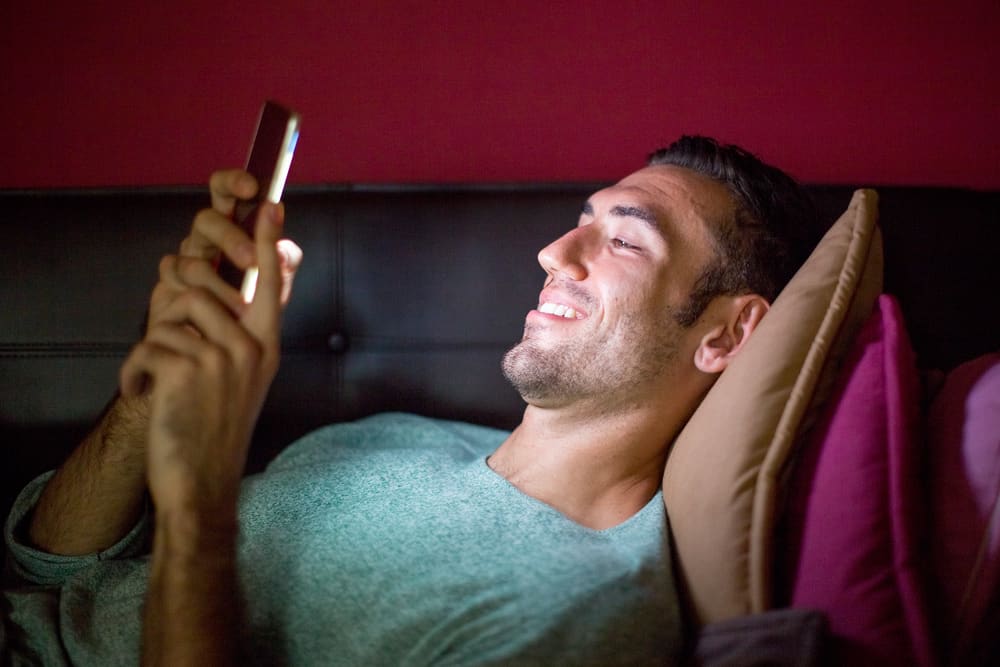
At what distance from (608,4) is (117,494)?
3.92 feet

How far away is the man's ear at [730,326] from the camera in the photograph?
103 centimetres

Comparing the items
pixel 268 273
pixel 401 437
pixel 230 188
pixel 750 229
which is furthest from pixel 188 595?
pixel 750 229

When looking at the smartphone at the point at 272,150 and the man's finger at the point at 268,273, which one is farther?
the smartphone at the point at 272,150

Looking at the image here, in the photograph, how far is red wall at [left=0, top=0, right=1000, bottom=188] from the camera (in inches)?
52.4

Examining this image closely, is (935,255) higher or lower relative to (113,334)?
higher

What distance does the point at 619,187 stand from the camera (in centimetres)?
111

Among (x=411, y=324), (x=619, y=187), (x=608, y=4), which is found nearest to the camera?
(x=619, y=187)

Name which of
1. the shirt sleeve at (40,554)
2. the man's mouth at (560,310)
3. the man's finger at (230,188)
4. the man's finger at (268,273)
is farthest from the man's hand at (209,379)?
the man's mouth at (560,310)

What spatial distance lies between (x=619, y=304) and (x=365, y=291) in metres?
0.47

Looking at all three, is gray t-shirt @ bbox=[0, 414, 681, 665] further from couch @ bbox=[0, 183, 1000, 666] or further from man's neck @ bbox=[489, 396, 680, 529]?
couch @ bbox=[0, 183, 1000, 666]

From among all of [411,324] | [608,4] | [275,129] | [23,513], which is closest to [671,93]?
[608,4]

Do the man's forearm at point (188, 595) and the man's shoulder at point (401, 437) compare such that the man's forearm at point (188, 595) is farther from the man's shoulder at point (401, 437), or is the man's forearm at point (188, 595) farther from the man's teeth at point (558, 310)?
the man's teeth at point (558, 310)

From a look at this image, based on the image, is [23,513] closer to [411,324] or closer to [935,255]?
[411,324]

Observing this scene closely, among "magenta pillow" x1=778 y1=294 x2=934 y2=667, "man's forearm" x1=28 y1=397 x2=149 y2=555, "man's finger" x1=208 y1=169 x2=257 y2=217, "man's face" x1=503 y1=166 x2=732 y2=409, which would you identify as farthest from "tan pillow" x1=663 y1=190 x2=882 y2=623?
"man's forearm" x1=28 y1=397 x2=149 y2=555
